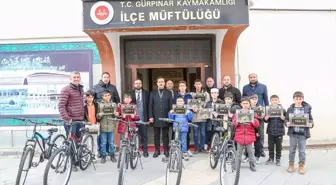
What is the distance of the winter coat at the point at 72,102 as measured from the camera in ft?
20.9

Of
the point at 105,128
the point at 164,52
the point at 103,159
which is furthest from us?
the point at 164,52

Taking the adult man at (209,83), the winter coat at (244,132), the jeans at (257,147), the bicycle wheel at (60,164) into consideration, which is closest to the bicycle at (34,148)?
the bicycle wheel at (60,164)

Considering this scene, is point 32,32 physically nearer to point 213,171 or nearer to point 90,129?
point 90,129

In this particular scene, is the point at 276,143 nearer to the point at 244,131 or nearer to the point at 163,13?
the point at 244,131

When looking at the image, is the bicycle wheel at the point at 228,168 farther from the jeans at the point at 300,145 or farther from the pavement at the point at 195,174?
the jeans at the point at 300,145

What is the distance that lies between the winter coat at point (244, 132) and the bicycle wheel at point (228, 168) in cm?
75

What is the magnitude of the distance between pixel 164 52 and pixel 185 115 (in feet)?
6.84

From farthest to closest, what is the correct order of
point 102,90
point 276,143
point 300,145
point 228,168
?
1. point 102,90
2. point 276,143
3. point 300,145
4. point 228,168

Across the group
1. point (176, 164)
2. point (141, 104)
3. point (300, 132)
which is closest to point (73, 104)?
point (141, 104)

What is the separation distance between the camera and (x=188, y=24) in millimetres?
6816

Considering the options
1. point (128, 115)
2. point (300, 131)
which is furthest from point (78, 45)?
point (300, 131)

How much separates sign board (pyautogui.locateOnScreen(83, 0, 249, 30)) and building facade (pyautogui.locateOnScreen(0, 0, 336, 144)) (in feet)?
4.93

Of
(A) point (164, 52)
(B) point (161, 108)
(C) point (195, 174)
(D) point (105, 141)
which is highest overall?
(A) point (164, 52)

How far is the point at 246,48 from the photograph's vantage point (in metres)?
8.64
